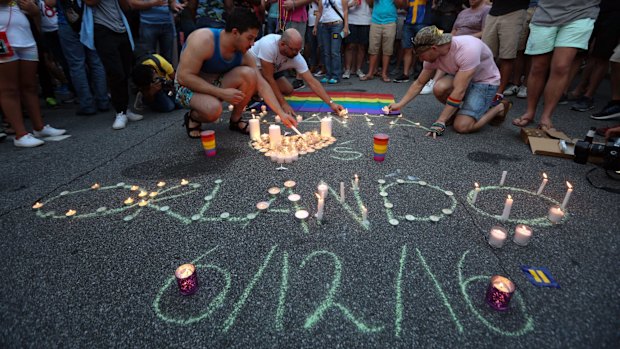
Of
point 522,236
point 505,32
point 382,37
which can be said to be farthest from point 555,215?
point 382,37

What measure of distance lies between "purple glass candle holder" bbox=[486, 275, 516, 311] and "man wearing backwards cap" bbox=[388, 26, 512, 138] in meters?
2.18

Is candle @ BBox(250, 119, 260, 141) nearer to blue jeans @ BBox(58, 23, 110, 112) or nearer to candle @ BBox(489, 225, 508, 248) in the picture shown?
candle @ BBox(489, 225, 508, 248)

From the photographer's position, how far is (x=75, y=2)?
3.42 metres

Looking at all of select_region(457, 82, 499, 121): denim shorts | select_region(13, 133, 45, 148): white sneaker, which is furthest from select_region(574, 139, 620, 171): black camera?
select_region(13, 133, 45, 148): white sneaker

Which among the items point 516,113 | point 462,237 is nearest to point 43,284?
point 462,237

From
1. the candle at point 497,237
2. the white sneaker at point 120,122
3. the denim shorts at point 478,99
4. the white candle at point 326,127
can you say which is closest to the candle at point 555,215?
the candle at point 497,237

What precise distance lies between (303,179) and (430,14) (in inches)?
204

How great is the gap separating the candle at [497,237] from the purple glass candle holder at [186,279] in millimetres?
1519

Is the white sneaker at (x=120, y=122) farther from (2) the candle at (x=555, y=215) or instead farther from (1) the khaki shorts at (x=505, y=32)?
(1) the khaki shorts at (x=505, y=32)

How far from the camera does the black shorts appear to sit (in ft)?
21.1

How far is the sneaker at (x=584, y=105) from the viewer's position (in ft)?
13.5

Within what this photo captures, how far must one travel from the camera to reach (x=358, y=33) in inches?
255

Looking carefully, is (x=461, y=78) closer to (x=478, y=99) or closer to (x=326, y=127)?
(x=478, y=99)

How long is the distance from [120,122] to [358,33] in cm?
491
